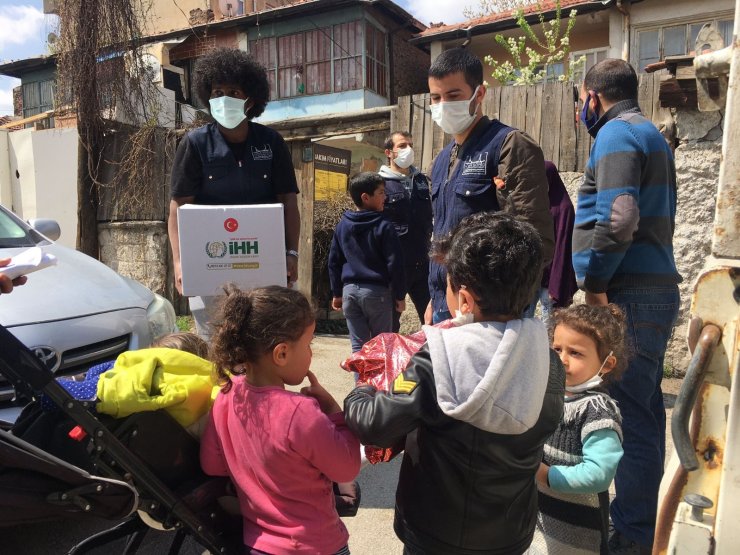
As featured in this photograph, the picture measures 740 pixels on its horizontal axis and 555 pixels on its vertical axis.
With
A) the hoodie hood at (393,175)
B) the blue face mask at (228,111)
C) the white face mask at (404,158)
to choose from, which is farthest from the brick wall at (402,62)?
the blue face mask at (228,111)

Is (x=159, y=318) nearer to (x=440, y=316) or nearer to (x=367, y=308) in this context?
(x=367, y=308)

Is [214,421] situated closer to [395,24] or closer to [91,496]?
[91,496]

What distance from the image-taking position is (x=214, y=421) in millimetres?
1774

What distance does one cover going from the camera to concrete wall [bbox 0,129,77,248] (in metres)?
9.30

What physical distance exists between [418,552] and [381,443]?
379 mm

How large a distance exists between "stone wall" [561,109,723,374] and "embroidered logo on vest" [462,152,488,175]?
288cm

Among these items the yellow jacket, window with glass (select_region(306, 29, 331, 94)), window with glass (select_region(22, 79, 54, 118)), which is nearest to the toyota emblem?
the yellow jacket

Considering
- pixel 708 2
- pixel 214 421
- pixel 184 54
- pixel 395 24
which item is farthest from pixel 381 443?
pixel 184 54

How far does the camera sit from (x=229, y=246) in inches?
120

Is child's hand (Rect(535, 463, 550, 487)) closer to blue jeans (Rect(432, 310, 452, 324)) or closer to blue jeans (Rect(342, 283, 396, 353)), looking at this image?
blue jeans (Rect(432, 310, 452, 324))

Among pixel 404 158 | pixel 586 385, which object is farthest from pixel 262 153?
pixel 586 385

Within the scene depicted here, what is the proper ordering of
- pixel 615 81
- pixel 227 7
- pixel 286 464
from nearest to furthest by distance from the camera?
pixel 286 464 → pixel 615 81 → pixel 227 7

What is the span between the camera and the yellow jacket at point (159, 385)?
165 cm

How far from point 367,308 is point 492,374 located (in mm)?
2702
